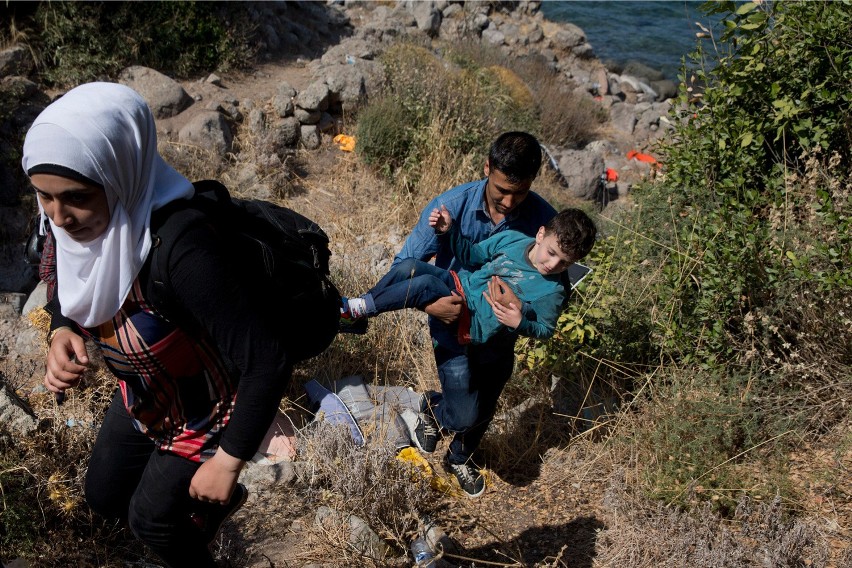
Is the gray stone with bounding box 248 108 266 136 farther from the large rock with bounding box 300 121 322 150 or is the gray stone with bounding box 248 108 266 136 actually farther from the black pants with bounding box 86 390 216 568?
the black pants with bounding box 86 390 216 568

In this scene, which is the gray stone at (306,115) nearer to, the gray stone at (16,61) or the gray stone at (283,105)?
the gray stone at (283,105)

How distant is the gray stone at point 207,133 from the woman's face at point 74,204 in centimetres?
556

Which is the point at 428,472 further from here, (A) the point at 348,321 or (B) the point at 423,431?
(A) the point at 348,321

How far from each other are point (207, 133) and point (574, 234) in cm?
522

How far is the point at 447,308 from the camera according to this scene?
3068 millimetres

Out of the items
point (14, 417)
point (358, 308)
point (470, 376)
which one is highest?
point (358, 308)

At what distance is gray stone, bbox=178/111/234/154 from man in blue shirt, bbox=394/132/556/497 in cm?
438

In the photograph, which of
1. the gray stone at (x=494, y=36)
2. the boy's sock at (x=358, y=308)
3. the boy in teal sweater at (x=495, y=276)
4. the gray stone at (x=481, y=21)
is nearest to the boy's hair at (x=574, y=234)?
the boy in teal sweater at (x=495, y=276)

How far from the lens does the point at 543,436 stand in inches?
161

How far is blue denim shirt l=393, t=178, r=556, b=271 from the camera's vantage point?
3.38m

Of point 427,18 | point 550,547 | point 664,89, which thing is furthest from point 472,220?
point 664,89

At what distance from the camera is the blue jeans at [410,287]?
10.6ft

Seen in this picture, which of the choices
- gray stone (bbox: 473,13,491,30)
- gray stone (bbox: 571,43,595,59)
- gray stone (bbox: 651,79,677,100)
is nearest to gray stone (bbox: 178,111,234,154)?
gray stone (bbox: 473,13,491,30)

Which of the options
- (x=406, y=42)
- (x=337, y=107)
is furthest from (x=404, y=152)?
(x=406, y=42)
